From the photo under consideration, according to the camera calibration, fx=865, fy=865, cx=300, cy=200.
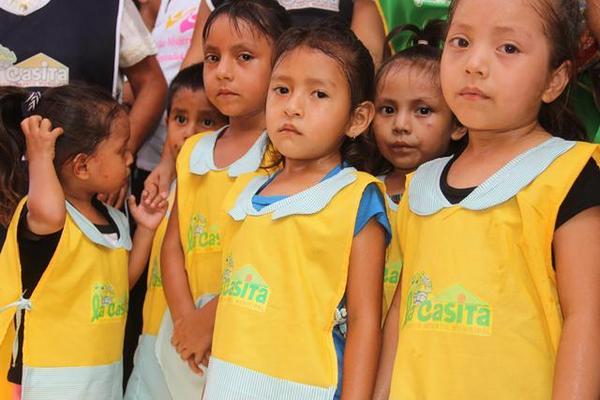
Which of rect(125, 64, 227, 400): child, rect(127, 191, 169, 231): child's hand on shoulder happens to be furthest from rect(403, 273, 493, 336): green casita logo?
rect(127, 191, 169, 231): child's hand on shoulder

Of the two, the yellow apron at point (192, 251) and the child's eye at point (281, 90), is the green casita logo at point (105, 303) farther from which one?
the child's eye at point (281, 90)

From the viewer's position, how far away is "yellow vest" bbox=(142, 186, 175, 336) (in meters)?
2.71

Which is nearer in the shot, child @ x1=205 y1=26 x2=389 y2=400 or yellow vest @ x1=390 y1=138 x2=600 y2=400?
yellow vest @ x1=390 y1=138 x2=600 y2=400

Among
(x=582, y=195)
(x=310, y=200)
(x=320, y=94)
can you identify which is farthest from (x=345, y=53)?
(x=582, y=195)

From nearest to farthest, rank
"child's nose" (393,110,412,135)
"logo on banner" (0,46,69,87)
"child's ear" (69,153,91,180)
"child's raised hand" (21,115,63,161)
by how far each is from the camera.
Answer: "child's nose" (393,110,412,135), "child's raised hand" (21,115,63,161), "child's ear" (69,153,91,180), "logo on banner" (0,46,69,87)

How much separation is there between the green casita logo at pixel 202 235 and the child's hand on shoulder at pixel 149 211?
11.1 inches

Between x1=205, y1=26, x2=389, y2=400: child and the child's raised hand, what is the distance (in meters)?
0.65

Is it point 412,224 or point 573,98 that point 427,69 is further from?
point 412,224

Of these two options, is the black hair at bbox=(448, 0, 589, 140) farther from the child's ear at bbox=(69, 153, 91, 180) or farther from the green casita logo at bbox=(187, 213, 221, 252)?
the child's ear at bbox=(69, 153, 91, 180)

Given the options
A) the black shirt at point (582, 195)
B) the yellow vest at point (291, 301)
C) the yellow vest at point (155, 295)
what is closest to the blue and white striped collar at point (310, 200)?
the yellow vest at point (291, 301)

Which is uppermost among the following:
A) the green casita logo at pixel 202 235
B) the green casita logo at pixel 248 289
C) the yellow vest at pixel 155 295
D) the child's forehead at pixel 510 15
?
the child's forehead at pixel 510 15

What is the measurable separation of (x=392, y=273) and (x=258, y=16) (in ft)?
3.06

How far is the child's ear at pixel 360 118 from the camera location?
2.23m

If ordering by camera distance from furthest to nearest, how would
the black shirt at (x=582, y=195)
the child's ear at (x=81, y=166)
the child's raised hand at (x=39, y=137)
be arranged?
the child's ear at (x=81, y=166) → the child's raised hand at (x=39, y=137) → the black shirt at (x=582, y=195)
